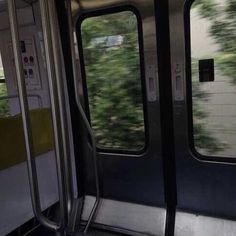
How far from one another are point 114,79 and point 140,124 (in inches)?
15.2

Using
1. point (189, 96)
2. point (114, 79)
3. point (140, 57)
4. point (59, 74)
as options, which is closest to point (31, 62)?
point (114, 79)

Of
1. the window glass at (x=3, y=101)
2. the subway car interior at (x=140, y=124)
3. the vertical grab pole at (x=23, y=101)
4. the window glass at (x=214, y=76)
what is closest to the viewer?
the vertical grab pole at (x=23, y=101)

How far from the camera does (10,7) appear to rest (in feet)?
4.12

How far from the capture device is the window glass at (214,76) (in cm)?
194

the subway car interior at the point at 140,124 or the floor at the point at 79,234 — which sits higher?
the subway car interior at the point at 140,124

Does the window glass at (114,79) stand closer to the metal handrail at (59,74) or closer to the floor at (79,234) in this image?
the floor at (79,234)

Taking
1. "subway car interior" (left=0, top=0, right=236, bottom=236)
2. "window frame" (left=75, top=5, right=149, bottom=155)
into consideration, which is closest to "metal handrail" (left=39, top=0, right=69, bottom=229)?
"subway car interior" (left=0, top=0, right=236, bottom=236)

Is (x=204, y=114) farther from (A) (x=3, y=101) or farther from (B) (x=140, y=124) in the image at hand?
(A) (x=3, y=101)

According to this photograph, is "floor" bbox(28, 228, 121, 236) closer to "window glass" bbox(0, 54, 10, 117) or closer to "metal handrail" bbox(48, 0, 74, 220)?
"metal handrail" bbox(48, 0, 74, 220)

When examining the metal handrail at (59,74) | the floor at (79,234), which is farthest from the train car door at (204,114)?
the metal handrail at (59,74)

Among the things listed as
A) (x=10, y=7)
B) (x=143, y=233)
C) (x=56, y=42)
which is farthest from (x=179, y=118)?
(x=10, y=7)

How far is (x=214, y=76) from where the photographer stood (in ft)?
6.66

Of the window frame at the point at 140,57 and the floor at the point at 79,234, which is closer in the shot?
the window frame at the point at 140,57

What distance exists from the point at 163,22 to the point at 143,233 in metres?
1.45
